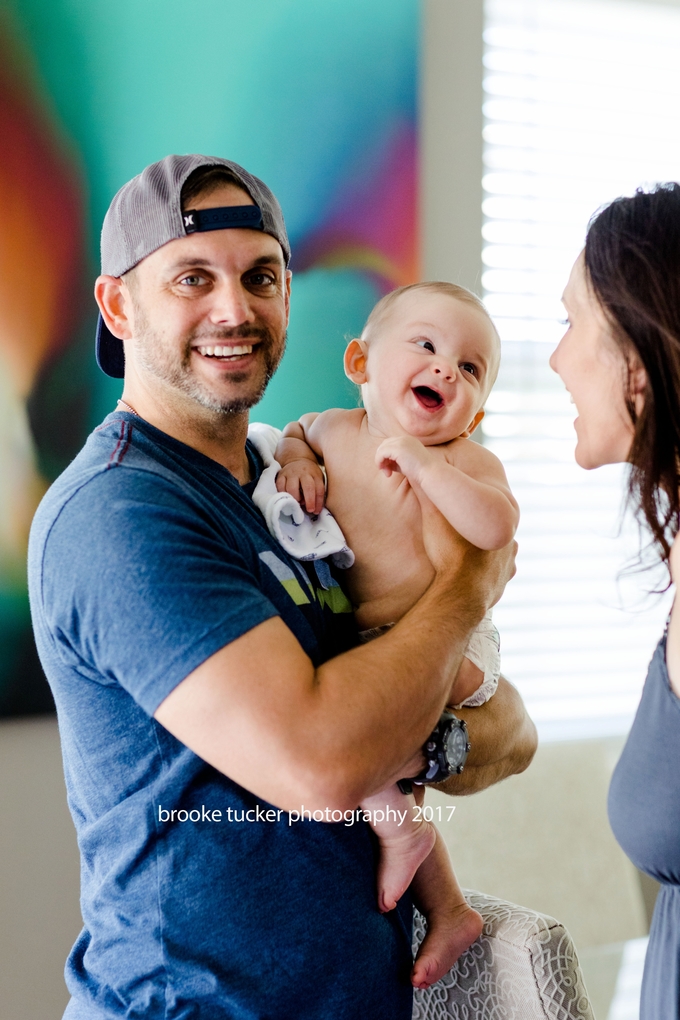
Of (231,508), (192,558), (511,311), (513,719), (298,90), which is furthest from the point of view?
(511,311)

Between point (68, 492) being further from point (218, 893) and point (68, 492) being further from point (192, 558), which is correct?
point (218, 893)

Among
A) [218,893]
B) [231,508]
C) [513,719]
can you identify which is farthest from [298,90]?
[218,893]

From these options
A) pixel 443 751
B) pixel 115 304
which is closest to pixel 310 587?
pixel 443 751

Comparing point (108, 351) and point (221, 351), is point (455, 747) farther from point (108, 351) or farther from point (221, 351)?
point (108, 351)

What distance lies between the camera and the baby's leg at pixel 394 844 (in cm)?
138

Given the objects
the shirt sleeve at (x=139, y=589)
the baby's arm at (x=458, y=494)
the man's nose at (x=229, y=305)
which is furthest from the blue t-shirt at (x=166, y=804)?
the baby's arm at (x=458, y=494)

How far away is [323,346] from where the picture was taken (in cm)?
260

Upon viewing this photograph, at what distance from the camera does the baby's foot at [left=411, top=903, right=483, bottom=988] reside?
1.47 metres

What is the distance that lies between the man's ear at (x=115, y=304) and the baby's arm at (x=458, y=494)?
18.8 inches

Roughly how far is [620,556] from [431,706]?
7.24 ft

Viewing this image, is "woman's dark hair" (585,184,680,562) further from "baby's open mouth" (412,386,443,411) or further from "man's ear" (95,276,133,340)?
"man's ear" (95,276,133,340)

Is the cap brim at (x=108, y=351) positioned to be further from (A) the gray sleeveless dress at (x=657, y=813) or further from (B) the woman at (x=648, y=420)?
(A) the gray sleeveless dress at (x=657, y=813)

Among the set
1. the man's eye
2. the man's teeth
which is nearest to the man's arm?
the man's teeth

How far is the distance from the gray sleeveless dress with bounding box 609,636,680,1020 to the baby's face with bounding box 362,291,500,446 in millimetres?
567
